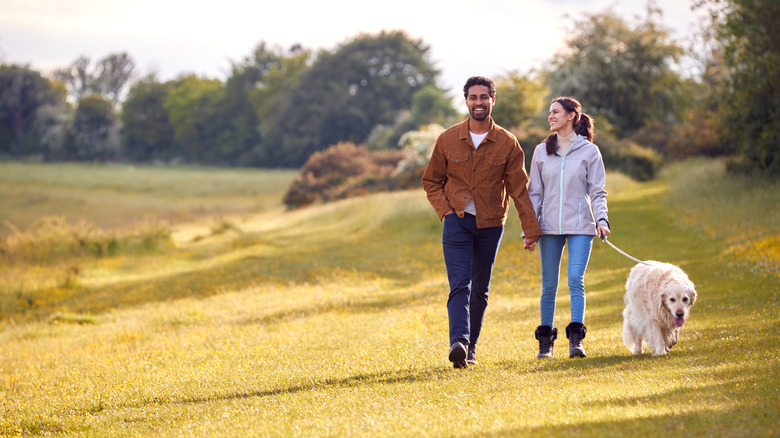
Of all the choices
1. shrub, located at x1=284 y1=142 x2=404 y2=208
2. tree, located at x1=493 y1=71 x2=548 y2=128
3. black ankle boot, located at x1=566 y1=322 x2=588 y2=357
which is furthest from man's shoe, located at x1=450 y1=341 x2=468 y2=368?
tree, located at x1=493 y1=71 x2=548 y2=128

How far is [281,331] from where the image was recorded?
11172 mm

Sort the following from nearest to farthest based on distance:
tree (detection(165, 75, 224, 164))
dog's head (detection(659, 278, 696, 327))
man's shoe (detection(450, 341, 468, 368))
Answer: dog's head (detection(659, 278, 696, 327))
man's shoe (detection(450, 341, 468, 368))
tree (detection(165, 75, 224, 164))

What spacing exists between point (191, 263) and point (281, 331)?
12.7 m

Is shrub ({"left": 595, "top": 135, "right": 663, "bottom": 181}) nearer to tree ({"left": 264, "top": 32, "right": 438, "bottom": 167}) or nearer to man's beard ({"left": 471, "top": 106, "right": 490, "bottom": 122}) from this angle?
man's beard ({"left": 471, "top": 106, "right": 490, "bottom": 122})

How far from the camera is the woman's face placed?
22.4 ft

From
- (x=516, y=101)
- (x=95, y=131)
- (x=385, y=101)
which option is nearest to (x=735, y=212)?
(x=516, y=101)

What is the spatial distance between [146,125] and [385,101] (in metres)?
31.9

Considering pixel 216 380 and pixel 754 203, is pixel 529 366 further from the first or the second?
pixel 754 203

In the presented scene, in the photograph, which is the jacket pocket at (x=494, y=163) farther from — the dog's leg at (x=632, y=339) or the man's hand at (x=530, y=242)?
the dog's leg at (x=632, y=339)

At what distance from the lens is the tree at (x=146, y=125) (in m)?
83.9

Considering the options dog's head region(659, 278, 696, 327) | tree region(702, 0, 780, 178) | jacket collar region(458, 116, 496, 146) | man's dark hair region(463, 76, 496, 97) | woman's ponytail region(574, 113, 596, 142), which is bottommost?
dog's head region(659, 278, 696, 327)

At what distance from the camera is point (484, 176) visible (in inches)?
265

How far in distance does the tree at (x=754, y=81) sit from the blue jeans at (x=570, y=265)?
1673 centimetres

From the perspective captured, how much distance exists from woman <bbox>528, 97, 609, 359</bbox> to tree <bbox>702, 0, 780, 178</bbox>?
54.0 feet
